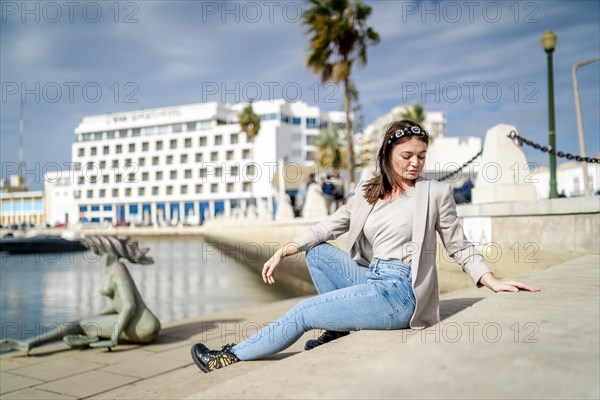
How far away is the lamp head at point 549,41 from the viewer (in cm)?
918

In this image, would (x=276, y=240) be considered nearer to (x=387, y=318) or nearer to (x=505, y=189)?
(x=505, y=189)

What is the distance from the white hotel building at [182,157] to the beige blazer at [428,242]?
61.6 metres

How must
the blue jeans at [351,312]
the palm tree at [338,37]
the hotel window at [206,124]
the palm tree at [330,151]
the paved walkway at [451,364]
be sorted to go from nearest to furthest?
the paved walkway at [451,364], the blue jeans at [351,312], the palm tree at [338,37], the palm tree at [330,151], the hotel window at [206,124]

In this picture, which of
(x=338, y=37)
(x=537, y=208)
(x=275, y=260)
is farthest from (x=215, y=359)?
(x=338, y=37)

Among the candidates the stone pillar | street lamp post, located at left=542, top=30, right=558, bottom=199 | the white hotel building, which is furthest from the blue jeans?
the white hotel building

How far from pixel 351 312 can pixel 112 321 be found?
12.1ft

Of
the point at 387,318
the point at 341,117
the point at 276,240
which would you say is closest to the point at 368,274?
the point at 387,318

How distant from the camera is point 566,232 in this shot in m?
6.26

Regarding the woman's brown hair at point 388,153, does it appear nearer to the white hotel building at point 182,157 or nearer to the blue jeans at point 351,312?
the blue jeans at point 351,312

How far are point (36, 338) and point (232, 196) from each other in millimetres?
63492

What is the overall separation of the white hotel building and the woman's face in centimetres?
6174

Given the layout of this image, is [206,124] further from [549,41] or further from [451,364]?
[451,364]

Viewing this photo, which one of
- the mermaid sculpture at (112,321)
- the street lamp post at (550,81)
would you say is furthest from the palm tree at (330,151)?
the mermaid sculpture at (112,321)

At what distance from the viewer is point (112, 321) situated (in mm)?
5570
